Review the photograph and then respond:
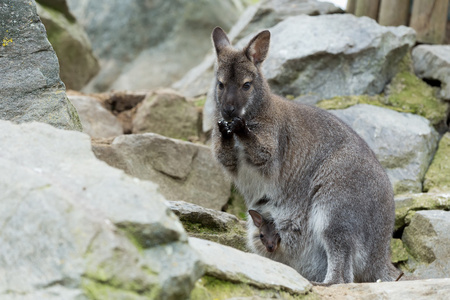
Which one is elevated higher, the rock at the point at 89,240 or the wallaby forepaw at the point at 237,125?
the rock at the point at 89,240

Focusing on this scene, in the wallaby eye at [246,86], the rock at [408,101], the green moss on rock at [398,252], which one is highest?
the wallaby eye at [246,86]

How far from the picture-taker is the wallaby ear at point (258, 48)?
6016mm

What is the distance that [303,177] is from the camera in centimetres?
585

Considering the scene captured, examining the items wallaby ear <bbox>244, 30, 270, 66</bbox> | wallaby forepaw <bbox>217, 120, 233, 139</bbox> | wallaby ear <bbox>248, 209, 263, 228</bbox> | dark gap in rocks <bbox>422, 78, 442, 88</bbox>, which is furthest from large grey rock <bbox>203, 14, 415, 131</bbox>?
wallaby forepaw <bbox>217, 120, 233, 139</bbox>

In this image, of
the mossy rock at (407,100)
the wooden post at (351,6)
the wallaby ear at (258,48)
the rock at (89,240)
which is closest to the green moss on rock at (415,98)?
the mossy rock at (407,100)

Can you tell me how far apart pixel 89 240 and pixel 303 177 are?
330cm

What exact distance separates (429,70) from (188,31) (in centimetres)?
684

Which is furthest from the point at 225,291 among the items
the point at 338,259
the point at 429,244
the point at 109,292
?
the point at 429,244

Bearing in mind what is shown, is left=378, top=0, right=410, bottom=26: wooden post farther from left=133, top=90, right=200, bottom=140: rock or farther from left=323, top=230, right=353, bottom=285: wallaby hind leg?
left=323, top=230, right=353, bottom=285: wallaby hind leg

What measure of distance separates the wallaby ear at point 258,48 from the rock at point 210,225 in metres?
1.58

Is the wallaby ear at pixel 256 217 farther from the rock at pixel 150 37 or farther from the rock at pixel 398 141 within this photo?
the rock at pixel 150 37

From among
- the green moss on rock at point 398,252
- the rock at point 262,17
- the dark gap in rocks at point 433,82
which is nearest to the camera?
the green moss on rock at point 398,252

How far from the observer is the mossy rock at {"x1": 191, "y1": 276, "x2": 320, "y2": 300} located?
3396mm

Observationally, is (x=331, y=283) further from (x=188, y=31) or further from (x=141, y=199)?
(x=188, y=31)
